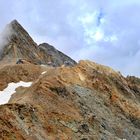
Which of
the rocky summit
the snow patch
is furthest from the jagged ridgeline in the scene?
the rocky summit

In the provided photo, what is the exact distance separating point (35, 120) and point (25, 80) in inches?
696

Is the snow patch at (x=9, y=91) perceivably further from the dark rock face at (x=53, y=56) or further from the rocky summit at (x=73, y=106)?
the dark rock face at (x=53, y=56)

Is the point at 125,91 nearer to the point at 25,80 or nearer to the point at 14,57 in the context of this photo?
the point at 25,80

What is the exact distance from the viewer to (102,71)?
195 ft

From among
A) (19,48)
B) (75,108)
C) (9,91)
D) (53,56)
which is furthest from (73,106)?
(53,56)

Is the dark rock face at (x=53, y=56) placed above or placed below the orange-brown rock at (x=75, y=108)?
above

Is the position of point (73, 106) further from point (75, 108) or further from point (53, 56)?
point (53, 56)

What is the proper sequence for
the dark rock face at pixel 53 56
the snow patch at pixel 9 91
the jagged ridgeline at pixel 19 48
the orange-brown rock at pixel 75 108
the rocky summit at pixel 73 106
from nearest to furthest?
the orange-brown rock at pixel 75 108, the rocky summit at pixel 73 106, the snow patch at pixel 9 91, the jagged ridgeline at pixel 19 48, the dark rock face at pixel 53 56

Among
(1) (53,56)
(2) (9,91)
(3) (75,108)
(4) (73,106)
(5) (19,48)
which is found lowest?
(3) (75,108)

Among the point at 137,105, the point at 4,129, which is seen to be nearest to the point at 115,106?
the point at 137,105

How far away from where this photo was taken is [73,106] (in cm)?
5125

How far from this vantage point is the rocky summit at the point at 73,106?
45469mm

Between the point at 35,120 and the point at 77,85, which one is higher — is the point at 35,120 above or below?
below

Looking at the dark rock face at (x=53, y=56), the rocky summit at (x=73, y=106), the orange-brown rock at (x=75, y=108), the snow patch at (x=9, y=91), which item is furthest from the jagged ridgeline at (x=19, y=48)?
the orange-brown rock at (x=75, y=108)
